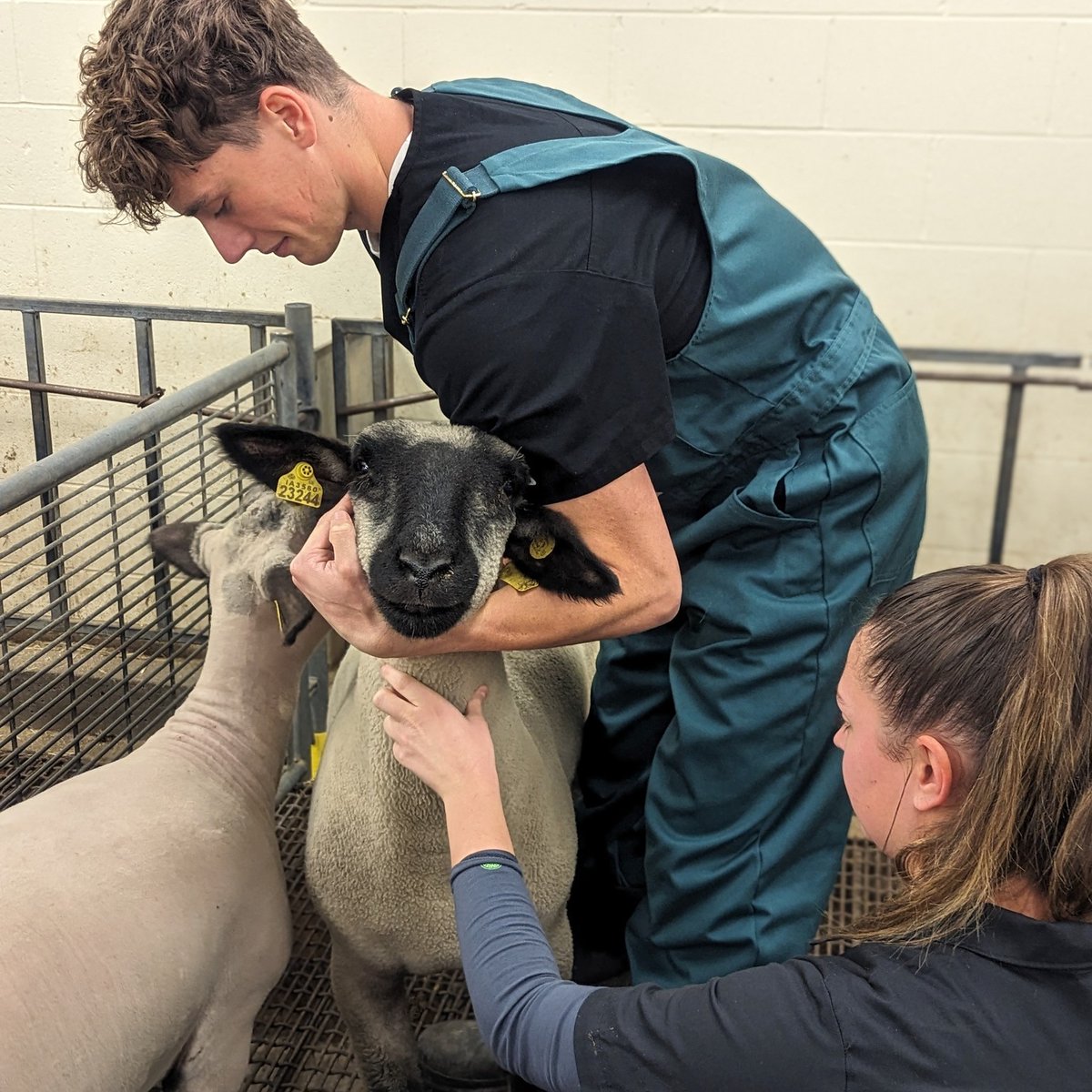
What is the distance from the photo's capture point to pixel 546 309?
4.63 feet

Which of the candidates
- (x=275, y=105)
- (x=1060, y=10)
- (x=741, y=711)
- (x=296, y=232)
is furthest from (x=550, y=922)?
(x=1060, y=10)

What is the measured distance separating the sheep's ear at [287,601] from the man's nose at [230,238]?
0.58 m

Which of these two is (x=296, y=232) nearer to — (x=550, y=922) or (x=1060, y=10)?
(x=550, y=922)

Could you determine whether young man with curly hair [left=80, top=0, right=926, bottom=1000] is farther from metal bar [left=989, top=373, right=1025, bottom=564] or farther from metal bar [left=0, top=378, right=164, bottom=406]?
metal bar [left=989, top=373, right=1025, bottom=564]

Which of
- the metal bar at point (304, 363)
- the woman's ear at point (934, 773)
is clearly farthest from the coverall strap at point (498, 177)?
the metal bar at point (304, 363)

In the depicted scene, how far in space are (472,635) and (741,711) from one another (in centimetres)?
54

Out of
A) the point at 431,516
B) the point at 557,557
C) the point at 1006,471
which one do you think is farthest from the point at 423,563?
the point at 1006,471

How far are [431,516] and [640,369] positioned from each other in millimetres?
357

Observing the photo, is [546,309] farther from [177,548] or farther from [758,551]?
[177,548]

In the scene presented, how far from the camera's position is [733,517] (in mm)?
1796

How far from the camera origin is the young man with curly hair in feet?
4.77

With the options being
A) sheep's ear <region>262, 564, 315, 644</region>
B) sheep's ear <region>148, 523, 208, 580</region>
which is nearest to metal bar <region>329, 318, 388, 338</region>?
sheep's ear <region>148, 523, 208, 580</region>

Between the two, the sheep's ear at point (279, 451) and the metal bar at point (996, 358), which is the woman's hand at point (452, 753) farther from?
the metal bar at point (996, 358)

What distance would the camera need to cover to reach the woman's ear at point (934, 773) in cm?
122
